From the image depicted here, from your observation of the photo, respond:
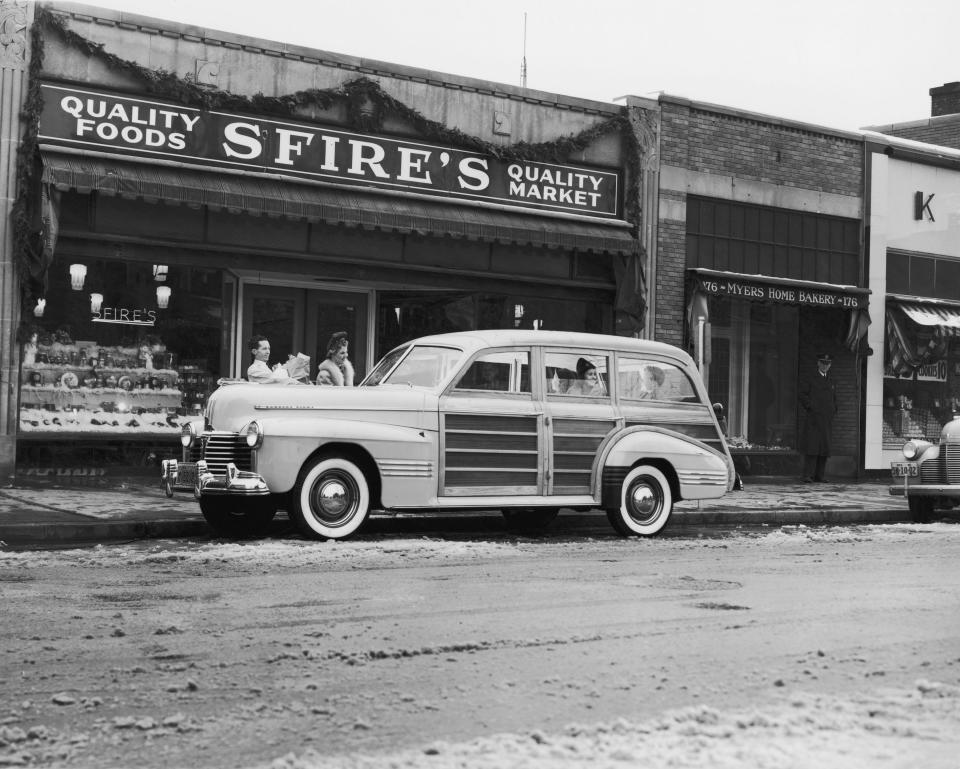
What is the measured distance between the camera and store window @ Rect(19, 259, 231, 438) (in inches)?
607

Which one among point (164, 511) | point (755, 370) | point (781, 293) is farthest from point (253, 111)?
point (755, 370)

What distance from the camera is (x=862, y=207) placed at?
22594 millimetres

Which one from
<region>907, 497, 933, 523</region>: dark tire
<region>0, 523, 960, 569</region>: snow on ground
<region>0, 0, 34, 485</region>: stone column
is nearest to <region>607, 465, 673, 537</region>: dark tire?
<region>0, 523, 960, 569</region>: snow on ground

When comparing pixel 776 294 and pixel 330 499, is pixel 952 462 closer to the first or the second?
pixel 776 294

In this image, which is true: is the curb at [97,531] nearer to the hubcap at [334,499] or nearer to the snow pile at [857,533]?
the hubcap at [334,499]

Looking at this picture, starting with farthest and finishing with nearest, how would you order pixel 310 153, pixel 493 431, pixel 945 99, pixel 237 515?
pixel 945 99 < pixel 310 153 < pixel 493 431 < pixel 237 515

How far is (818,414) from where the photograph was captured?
1973 cm

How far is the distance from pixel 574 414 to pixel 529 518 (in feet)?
4.99

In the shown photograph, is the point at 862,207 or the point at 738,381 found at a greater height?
the point at 862,207

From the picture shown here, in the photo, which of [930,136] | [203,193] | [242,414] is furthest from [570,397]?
[930,136]

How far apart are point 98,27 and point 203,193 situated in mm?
2415

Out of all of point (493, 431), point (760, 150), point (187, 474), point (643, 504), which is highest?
point (760, 150)

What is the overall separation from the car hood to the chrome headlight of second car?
0.19 metres

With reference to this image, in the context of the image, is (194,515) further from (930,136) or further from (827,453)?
(930,136)
